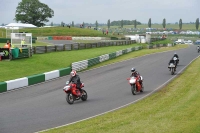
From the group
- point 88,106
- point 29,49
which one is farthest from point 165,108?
point 29,49

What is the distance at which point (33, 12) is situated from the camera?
127 metres

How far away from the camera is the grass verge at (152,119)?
10916 millimetres

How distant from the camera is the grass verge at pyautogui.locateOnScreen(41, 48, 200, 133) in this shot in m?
10.9

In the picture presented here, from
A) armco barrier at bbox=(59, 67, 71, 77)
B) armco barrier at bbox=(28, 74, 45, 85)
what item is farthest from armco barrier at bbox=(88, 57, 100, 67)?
armco barrier at bbox=(28, 74, 45, 85)

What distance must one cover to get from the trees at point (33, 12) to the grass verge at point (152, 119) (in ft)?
366

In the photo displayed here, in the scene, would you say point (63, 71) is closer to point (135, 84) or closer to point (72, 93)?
point (135, 84)

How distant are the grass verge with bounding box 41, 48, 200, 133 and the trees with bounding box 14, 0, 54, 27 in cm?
11159

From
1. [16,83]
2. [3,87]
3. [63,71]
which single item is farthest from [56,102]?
[63,71]

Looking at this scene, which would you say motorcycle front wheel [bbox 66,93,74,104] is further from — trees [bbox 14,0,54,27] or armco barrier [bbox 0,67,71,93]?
trees [bbox 14,0,54,27]

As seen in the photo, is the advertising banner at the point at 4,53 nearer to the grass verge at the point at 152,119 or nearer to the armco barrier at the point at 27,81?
the armco barrier at the point at 27,81

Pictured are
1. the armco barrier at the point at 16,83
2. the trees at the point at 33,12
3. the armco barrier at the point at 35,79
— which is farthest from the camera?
the trees at the point at 33,12

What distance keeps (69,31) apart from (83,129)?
85.2 meters

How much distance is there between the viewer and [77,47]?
51281 mm

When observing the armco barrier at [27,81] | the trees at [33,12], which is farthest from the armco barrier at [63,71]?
the trees at [33,12]
